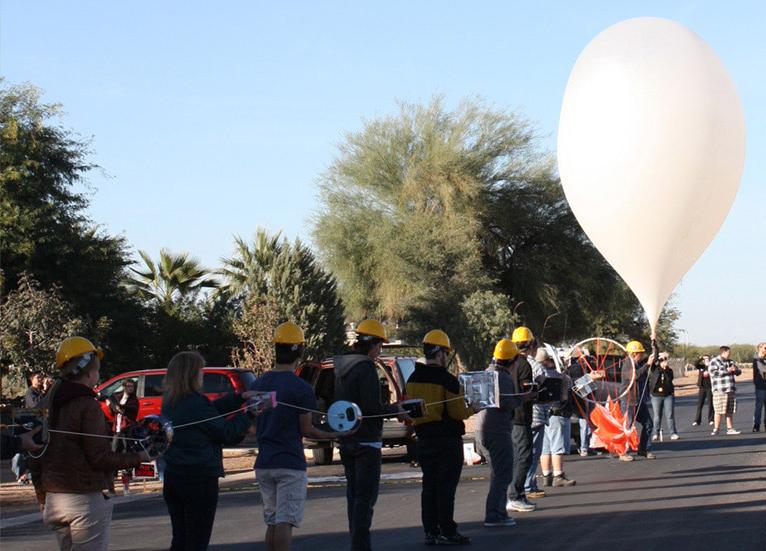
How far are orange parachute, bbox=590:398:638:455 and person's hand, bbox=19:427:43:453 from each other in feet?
42.0

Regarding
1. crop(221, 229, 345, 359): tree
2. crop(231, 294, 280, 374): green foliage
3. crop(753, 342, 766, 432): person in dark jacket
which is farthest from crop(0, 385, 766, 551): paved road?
crop(221, 229, 345, 359): tree

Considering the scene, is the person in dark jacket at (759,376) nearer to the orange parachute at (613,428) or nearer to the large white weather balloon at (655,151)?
the orange parachute at (613,428)

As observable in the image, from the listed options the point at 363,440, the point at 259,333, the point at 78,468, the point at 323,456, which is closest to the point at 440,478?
the point at 363,440

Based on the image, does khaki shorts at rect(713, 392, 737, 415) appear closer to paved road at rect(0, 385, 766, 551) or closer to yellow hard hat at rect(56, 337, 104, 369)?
paved road at rect(0, 385, 766, 551)

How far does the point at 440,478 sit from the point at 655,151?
20.5 ft

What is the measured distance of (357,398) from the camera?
868 cm

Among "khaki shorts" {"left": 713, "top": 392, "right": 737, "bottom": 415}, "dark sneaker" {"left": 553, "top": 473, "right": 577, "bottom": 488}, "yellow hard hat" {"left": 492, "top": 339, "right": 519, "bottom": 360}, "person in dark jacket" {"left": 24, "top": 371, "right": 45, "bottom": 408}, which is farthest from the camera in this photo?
"khaki shorts" {"left": 713, "top": 392, "right": 737, "bottom": 415}

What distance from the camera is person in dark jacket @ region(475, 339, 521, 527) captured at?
1102cm

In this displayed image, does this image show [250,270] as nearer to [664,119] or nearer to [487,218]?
[487,218]

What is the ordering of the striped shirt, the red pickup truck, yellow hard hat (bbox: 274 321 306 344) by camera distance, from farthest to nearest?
the striped shirt, the red pickup truck, yellow hard hat (bbox: 274 321 306 344)

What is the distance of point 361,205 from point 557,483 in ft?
97.5

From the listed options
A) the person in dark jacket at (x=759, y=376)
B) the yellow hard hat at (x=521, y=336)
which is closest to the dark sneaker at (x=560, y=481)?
the yellow hard hat at (x=521, y=336)

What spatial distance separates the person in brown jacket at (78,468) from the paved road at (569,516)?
4096 mm

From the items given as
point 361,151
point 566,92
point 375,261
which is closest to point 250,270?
point 375,261
